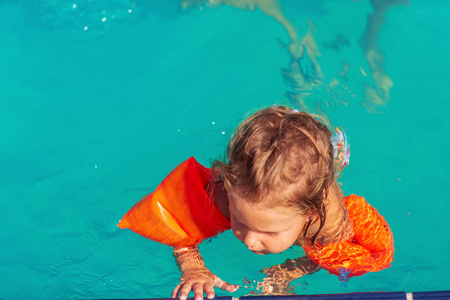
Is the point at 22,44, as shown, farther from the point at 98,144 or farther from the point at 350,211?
the point at 350,211

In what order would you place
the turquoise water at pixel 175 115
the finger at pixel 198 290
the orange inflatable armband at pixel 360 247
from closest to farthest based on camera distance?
the finger at pixel 198 290 → the orange inflatable armband at pixel 360 247 → the turquoise water at pixel 175 115

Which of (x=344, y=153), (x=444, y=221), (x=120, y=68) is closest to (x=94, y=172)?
(x=120, y=68)

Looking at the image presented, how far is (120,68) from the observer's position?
3.86m

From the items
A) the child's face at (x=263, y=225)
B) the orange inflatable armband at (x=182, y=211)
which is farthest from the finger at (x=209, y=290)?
the orange inflatable armband at (x=182, y=211)

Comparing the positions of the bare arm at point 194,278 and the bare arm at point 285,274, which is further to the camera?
the bare arm at point 285,274

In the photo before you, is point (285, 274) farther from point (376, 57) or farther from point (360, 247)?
point (376, 57)

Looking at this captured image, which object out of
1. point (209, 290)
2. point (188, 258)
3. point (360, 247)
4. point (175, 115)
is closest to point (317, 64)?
point (175, 115)

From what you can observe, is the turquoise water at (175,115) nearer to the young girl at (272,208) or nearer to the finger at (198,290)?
the young girl at (272,208)

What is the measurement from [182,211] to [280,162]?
92cm

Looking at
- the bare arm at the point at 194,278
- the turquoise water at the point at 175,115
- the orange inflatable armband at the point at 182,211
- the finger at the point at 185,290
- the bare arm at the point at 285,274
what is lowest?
the finger at the point at 185,290

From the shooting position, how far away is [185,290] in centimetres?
217

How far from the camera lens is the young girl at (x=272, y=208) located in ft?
6.27

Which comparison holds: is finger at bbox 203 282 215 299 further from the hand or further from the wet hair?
the wet hair

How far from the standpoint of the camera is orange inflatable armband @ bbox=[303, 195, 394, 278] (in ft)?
8.84
